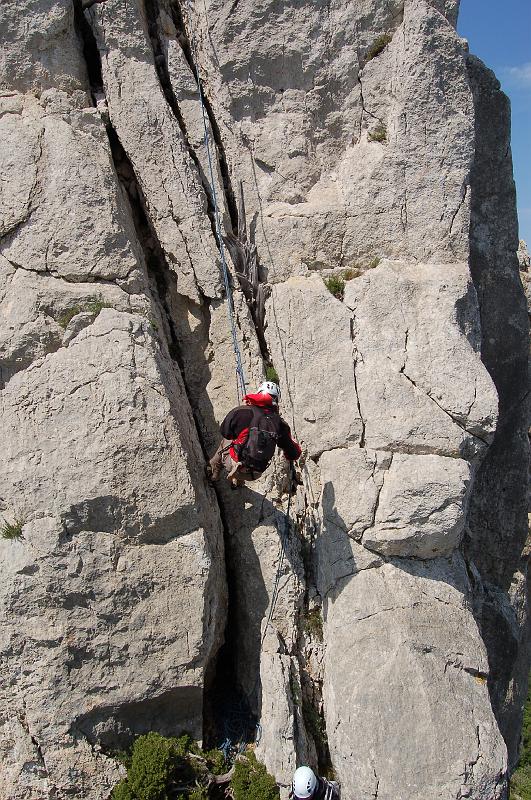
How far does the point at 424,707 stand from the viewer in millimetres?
7316

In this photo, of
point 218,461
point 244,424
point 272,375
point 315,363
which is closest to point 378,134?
point 315,363

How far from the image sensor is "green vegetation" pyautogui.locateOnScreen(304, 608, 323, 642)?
8.86 meters

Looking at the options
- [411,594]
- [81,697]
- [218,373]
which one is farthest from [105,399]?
[411,594]

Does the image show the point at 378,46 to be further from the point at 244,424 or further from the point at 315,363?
the point at 244,424

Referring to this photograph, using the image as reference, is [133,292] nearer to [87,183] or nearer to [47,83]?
[87,183]

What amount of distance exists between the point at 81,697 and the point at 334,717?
10.6 feet

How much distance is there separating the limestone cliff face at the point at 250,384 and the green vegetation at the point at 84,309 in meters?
0.03

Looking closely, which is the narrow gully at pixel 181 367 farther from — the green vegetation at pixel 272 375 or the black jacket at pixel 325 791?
the black jacket at pixel 325 791

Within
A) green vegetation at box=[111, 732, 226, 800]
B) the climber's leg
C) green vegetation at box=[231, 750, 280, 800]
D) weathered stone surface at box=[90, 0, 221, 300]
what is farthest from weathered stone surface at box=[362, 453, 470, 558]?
weathered stone surface at box=[90, 0, 221, 300]

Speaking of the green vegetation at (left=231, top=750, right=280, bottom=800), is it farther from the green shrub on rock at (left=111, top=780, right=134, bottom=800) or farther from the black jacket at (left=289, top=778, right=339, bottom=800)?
the green shrub on rock at (left=111, top=780, right=134, bottom=800)

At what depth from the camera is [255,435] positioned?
7.94 m

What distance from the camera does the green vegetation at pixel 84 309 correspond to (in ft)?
27.3

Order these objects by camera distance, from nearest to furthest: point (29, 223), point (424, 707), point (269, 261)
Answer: point (424, 707)
point (29, 223)
point (269, 261)

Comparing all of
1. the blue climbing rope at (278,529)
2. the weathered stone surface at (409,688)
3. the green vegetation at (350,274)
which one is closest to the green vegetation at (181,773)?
the blue climbing rope at (278,529)
